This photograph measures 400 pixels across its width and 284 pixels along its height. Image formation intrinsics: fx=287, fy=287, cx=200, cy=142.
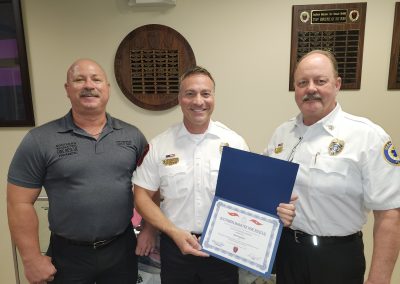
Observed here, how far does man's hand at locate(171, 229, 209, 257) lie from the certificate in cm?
3

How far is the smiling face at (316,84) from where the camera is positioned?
48.4 inches

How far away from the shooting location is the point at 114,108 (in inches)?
93.6

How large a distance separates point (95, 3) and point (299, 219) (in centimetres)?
212

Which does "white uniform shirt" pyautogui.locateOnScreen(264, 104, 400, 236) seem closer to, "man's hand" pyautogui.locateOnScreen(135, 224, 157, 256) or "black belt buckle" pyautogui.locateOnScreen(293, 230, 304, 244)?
"black belt buckle" pyautogui.locateOnScreen(293, 230, 304, 244)

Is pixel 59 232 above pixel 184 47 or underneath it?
underneath

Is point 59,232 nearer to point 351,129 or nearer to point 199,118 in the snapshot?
point 199,118

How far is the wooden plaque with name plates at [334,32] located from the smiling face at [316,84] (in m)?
1.00

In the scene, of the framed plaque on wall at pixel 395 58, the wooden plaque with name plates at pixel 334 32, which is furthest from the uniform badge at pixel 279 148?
the framed plaque on wall at pixel 395 58

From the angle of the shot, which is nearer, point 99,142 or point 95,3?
point 99,142

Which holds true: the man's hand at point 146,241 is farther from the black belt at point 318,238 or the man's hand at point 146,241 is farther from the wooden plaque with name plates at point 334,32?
the wooden plaque with name plates at point 334,32

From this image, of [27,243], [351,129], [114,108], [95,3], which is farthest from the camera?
[114,108]

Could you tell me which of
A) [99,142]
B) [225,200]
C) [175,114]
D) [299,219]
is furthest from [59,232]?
[175,114]

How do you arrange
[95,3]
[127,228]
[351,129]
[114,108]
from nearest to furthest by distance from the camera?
[351,129] → [127,228] → [95,3] → [114,108]

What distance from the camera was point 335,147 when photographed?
1235 mm
